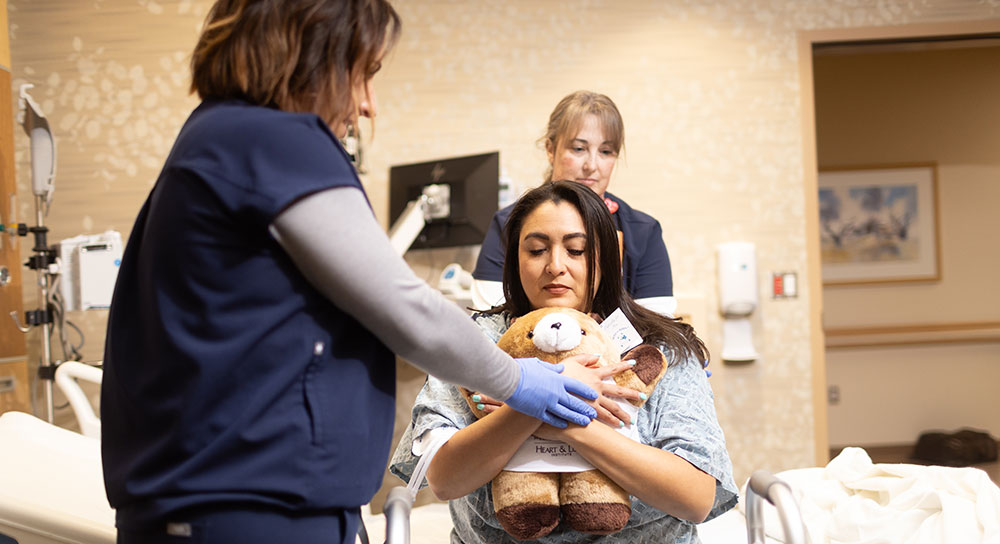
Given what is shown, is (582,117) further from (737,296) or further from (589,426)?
(737,296)

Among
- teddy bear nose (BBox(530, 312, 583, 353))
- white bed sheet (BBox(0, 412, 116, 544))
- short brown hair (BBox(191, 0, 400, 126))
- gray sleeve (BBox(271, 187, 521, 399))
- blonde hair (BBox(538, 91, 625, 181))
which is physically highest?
blonde hair (BBox(538, 91, 625, 181))

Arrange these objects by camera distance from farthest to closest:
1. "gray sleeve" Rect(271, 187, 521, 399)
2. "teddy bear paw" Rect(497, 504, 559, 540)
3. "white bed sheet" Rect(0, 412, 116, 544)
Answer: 1. "white bed sheet" Rect(0, 412, 116, 544)
2. "teddy bear paw" Rect(497, 504, 559, 540)
3. "gray sleeve" Rect(271, 187, 521, 399)

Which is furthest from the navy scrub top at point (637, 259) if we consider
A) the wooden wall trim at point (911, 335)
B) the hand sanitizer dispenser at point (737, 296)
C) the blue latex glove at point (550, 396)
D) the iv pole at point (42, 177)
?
the wooden wall trim at point (911, 335)

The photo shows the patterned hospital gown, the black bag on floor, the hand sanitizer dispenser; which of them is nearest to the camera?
the patterned hospital gown

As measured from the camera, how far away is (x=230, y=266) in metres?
0.84

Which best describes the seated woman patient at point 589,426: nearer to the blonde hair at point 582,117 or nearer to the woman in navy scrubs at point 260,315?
the woman in navy scrubs at point 260,315

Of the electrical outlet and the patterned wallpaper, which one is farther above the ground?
the patterned wallpaper

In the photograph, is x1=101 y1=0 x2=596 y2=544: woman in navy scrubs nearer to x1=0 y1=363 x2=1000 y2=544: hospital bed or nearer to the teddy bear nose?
the teddy bear nose

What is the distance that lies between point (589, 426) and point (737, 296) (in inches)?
108

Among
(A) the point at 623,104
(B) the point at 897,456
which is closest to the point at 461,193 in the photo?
(A) the point at 623,104

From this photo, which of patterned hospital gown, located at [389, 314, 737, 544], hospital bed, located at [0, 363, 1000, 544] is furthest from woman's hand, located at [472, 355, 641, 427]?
hospital bed, located at [0, 363, 1000, 544]

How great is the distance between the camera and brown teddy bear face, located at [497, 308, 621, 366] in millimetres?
1301

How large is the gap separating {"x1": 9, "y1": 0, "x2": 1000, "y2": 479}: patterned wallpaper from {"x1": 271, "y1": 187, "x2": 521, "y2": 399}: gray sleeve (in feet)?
10.0

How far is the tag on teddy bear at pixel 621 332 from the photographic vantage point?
1.41 metres
